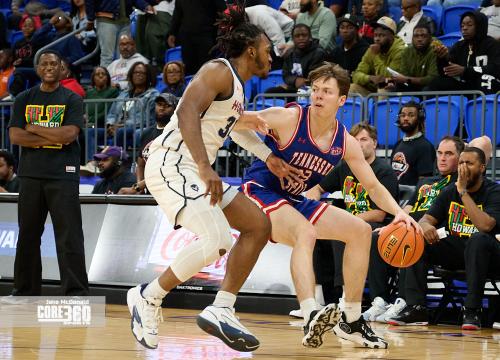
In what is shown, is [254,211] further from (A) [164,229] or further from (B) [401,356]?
(A) [164,229]

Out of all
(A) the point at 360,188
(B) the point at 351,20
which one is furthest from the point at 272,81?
(A) the point at 360,188

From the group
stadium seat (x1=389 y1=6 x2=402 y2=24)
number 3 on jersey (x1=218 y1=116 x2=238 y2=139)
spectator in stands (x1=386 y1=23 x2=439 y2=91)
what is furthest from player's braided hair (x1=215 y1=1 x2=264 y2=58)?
stadium seat (x1=389 y1=6 x2=402 y2=24)

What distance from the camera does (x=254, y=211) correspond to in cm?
623

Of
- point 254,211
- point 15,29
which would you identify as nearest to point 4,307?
point 254,211

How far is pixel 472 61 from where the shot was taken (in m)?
12.3

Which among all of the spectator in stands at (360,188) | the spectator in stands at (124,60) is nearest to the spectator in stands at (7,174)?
the spectator in stands at (124,60)

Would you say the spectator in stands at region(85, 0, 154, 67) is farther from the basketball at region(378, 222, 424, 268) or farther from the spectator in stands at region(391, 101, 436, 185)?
the basketball at region(378, 222, 424, 268)

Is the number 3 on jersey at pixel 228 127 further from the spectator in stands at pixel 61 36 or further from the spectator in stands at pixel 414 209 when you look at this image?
the spectator in stands at pixel 61 36

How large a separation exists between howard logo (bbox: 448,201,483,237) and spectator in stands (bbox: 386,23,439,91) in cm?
335

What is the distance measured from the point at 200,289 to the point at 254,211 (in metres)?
4.57

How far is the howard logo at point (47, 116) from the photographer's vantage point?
990cm

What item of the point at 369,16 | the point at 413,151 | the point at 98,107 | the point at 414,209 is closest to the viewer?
the point at 414,209

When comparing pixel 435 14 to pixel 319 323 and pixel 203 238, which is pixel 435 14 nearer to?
pixel 319 323

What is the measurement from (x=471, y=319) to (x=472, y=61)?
434 centimetres
